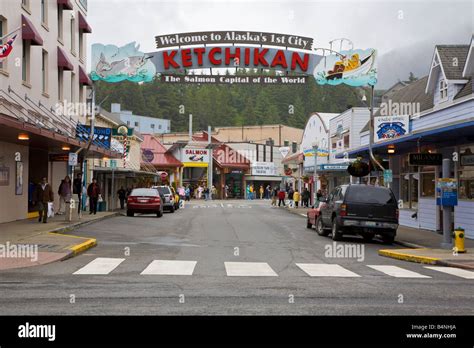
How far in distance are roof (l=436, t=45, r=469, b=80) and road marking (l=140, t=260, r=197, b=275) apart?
1571 cm

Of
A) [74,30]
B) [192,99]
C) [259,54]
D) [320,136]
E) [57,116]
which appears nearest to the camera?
[259,54]

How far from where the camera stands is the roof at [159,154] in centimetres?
7381

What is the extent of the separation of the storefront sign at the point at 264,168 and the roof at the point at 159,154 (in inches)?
532

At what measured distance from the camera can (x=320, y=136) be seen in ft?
180

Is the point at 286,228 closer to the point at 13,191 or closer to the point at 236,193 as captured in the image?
the point at 13,191

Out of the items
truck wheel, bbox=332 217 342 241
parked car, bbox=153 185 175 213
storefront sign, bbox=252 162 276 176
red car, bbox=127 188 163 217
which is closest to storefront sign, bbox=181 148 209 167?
storefront sign, bbox=252 162 276 176

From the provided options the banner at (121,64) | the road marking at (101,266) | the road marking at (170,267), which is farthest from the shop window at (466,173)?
the banner at (121,64)

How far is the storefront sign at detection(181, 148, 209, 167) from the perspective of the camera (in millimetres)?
76688

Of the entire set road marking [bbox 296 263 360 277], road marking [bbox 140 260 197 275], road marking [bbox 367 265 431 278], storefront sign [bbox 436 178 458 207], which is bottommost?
road marking [bbox 367 265 431 278]

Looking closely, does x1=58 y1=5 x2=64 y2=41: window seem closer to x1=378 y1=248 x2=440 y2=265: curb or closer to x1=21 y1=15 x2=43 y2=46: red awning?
x1=21 y1=15 x2=43 y2=46: red awning

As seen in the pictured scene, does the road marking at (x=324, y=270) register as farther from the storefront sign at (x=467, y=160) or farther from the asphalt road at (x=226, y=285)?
the storefront sign at (x=467, y=160)

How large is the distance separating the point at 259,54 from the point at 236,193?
2217 inches

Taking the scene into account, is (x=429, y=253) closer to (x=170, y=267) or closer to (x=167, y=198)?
(x=170, y=267)
